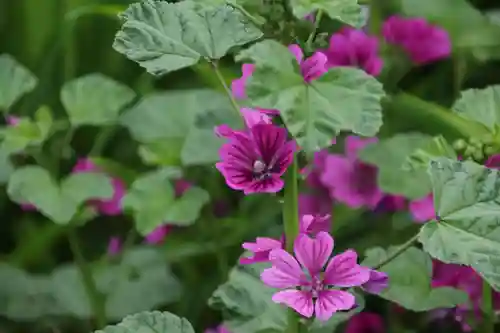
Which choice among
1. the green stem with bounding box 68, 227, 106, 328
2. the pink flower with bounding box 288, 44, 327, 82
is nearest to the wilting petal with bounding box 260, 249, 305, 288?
the pink flower with bounding box 288, 44, 327, 82

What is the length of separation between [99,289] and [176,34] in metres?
0.57

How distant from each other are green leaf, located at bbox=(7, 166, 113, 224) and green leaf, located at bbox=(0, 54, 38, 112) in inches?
3.3

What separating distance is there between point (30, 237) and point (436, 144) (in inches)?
27.9

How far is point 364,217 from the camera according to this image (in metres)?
1.17

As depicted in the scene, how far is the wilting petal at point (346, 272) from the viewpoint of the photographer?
1.95ft

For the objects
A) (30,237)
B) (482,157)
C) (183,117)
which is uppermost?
(482,157)

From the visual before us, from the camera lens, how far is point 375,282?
62 centimetres

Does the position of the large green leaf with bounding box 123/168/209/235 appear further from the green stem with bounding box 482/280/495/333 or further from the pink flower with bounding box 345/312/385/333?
the green stem with bounding box 482/280/495/333

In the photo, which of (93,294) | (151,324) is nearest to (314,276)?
(151,324)

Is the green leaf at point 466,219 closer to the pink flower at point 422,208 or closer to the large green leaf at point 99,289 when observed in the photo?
the pink flower at point 422,208

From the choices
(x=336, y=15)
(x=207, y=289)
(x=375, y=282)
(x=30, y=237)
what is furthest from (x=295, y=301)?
(x=30, y=237)

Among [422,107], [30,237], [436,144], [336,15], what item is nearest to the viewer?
[336,15]

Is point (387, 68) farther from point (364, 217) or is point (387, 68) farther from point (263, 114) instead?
point (263, 114)

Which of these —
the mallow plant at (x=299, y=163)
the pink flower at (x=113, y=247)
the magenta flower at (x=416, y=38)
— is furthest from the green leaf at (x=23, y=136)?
the magenta flower at (x=416, y=38)
